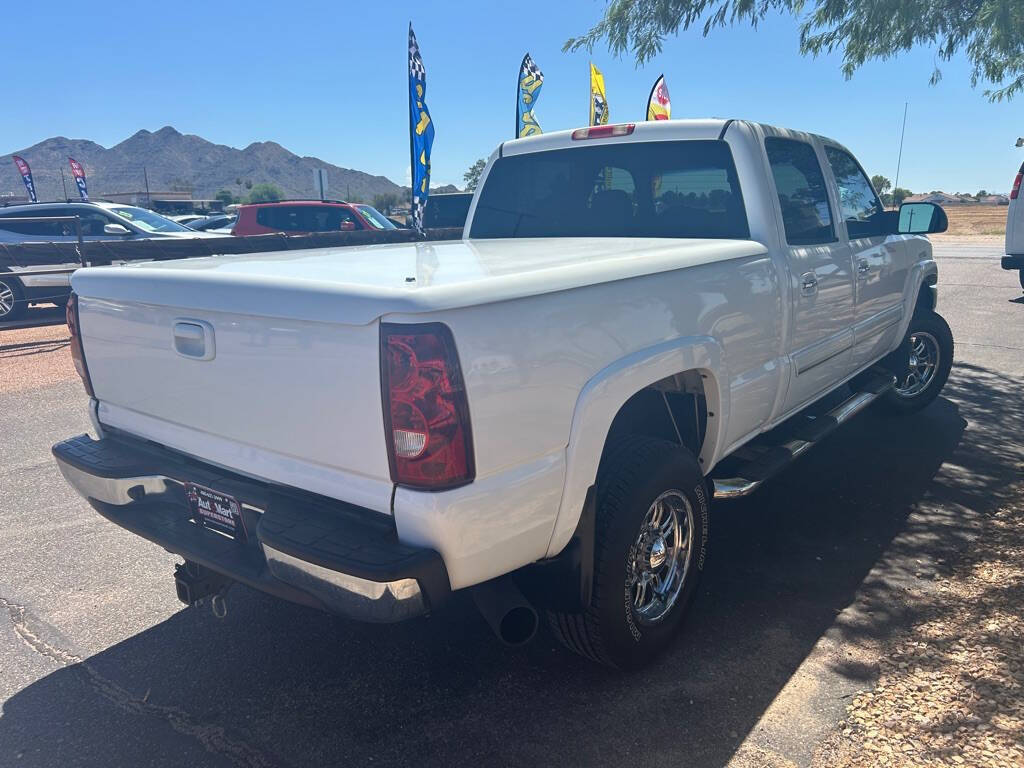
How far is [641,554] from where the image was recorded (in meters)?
2.84

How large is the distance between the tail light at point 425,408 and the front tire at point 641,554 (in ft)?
2.42

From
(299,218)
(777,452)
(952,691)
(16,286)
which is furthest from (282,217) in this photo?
(952,691)

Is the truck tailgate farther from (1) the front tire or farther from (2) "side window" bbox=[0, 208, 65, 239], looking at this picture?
(2) "side window" bbox=[0, 208, 65, 239]

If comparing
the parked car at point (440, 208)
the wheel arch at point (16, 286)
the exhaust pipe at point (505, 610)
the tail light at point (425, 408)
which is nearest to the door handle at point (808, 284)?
the exhaust pipe at point (505, 610)

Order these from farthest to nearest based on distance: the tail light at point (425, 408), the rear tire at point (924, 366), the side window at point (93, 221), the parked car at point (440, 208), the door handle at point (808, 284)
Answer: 1. the parked car at point (440, 208)
2. the side window at point (93, 221)
3. the rear tire at point (924, 366)
4. the door handle at point (808, 284)
5. the tail light at point (425, 408)

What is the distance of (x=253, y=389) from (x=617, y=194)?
8.00 ft

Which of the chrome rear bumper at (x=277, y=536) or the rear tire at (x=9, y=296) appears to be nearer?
the chrome rear bumper at (x=277, y=536)

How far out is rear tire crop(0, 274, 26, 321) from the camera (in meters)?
11.5

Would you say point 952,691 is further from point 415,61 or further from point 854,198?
point 415,61

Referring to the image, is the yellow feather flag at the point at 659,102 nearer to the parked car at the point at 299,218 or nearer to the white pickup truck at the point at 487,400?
the parked car at the point at 299,218

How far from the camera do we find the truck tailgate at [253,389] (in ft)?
6.98

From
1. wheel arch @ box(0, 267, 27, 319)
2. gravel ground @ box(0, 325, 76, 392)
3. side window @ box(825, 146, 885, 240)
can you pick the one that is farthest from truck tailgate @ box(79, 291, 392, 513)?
wheel arch @ box(0, 267, 27, 319)

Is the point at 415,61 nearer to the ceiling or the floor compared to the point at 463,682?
nearer to the ceiling

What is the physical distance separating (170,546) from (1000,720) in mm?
2919
